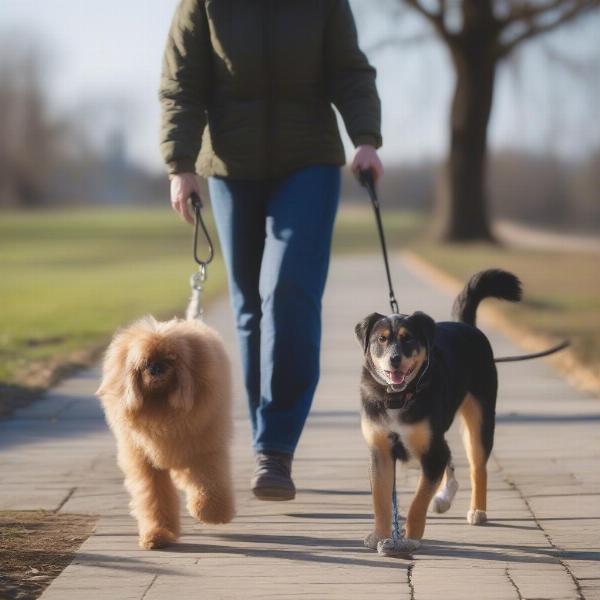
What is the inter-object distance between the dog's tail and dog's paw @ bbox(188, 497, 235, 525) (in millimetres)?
1258

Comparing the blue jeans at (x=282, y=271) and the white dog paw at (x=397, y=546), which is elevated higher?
the blue jeans at (x=282, y=271)

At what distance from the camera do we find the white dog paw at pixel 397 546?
15.0 ft

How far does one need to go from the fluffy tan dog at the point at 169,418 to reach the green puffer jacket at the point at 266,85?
2.85 ft

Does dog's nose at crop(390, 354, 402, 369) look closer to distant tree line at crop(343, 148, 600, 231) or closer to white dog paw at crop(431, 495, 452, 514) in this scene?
white dog paw at crop(431, 495, 452, 514)

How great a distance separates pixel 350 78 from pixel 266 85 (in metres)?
0.36

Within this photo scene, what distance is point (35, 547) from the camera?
4719mm

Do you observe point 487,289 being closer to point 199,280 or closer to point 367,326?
point 367,326

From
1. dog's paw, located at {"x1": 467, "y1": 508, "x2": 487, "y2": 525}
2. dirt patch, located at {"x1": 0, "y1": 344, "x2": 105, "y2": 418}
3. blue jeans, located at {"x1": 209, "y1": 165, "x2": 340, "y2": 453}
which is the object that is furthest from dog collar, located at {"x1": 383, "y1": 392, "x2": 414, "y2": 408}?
dirt patch, located at {"x1": 0, "y1": 344, "x2": 105, "y2": 418}

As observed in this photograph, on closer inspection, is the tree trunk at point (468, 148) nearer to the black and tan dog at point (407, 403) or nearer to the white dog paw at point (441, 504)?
the white dog paw at point (441, 504)

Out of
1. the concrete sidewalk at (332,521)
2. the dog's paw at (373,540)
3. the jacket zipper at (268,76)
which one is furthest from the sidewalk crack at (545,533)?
the jacket zipper at (268,76)

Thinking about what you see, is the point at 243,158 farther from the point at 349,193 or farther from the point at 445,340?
the point at 349,193

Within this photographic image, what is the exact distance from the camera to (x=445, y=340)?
5008mm

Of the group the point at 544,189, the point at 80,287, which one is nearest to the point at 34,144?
the point at 544,189

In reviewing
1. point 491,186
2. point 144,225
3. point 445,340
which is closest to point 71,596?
point 445,340
